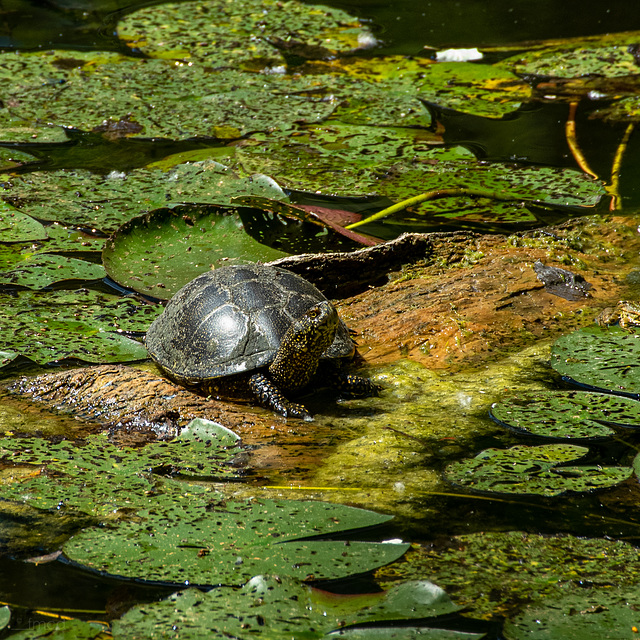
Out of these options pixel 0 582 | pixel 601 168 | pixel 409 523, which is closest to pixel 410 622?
pixel 409 523

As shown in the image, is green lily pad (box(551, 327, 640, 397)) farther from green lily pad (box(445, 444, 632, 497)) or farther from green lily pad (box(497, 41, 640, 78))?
green lily pad (box(497, 41, 640, 78))

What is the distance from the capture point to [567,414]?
2.91m

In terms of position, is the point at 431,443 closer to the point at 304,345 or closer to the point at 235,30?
the point at 304,345

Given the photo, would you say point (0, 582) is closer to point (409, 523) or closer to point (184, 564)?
point (184, 564)

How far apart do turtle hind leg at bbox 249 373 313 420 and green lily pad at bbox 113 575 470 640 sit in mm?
1284

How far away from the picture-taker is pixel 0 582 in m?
2.16

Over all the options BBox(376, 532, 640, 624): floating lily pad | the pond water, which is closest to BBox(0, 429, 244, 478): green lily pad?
the pond water

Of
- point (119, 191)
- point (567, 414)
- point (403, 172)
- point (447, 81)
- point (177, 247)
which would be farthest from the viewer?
point (447, 81)

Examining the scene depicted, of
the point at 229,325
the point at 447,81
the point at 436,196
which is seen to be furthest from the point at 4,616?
the point at 447,81

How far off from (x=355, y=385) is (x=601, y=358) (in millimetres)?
1158

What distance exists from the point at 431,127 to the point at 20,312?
4.01 metres

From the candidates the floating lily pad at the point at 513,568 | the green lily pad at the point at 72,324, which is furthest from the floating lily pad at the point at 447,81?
the floating lily pad at the point at 513,568

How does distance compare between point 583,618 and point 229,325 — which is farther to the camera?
point 229,325

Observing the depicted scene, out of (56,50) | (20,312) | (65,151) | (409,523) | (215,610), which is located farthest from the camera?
(56,50)
